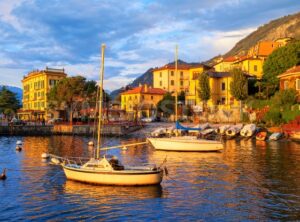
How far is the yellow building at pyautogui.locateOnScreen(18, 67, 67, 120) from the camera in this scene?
127 m

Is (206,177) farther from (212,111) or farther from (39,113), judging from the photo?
(39,113)

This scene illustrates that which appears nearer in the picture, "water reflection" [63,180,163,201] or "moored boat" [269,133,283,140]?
"water reflection" [63,180,163,201]

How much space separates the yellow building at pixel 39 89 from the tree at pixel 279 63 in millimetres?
66922

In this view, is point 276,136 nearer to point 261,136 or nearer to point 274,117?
point 261,136

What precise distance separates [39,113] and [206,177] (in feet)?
331

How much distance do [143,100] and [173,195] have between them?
107 meters

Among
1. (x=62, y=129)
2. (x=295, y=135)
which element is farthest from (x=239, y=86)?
(x=62, y=129)

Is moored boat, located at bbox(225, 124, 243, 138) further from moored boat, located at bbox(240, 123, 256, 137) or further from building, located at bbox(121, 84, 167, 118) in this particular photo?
building, located at bbox(121, 84, 167, 118)

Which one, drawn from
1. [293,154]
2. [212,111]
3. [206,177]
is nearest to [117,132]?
[212,111]

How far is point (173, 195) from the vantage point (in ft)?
83.7

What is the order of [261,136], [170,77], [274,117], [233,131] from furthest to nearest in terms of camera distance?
1. [170,77]
2. [274,117]
3. [233,131]
4. [261,136]

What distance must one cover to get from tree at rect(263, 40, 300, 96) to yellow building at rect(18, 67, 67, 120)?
2635 inches

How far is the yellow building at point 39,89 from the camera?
12719cm

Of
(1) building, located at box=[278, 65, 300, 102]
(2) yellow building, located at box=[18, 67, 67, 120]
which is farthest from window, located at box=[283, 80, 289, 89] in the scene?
(2) yellow building, located at box=[18, 67, 67, 120]
